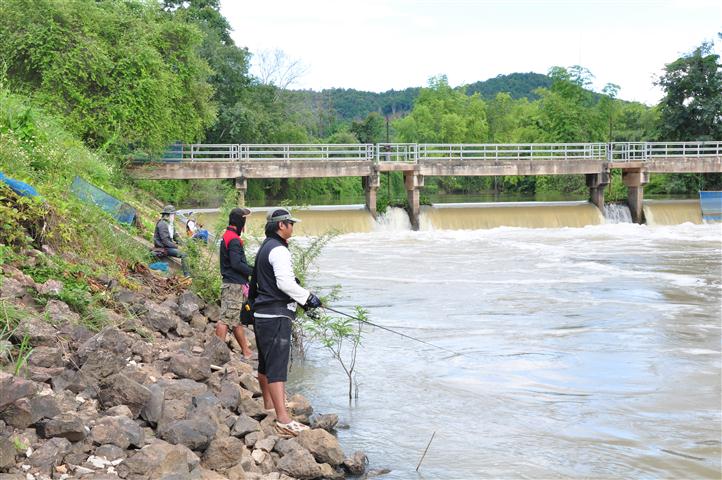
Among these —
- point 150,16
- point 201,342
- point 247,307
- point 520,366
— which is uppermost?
point 150,16

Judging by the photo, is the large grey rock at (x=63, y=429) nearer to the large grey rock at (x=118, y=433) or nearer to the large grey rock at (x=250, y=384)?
the large grey rock at (x=118, y=433)

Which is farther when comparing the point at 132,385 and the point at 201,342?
the point at 201,342

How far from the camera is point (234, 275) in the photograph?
31.4 feet

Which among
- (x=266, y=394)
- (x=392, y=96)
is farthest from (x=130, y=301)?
(x=392, y=96)

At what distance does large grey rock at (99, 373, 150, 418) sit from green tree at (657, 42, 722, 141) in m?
50.5

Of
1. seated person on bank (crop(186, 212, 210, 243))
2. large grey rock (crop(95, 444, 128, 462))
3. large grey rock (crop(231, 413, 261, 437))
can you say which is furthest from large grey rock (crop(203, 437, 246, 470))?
seated person on bank (crop(186, 212, 210, 243))

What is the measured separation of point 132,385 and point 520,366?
6.14 m

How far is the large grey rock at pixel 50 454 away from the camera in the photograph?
5.07m

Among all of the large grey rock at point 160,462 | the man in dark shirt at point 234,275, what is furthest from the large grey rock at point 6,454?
the man in dark shirt at point 234,275

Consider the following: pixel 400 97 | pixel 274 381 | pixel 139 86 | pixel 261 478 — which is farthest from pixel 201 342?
pixel 400 97

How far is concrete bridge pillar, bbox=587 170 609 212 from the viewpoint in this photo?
35.8 meters

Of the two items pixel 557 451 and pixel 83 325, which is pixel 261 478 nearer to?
pixel 83 325

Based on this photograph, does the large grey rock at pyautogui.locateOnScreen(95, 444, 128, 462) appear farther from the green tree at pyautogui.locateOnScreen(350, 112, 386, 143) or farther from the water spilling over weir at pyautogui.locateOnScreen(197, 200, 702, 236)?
the green tree at pyautogui.locateOnScreen(350, 112, 386, 143)

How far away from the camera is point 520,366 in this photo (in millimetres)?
10938
